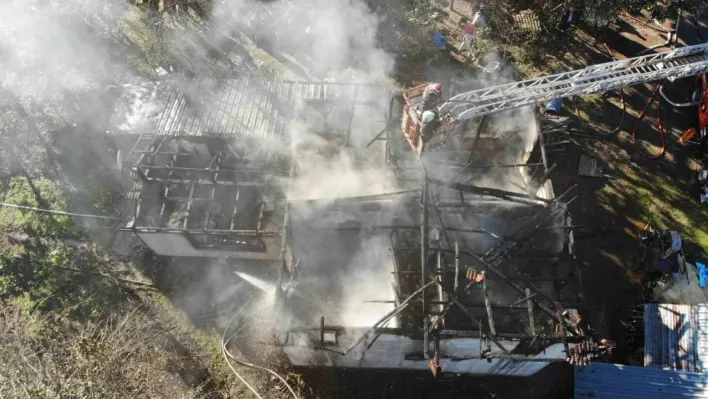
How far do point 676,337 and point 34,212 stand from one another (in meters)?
22.1

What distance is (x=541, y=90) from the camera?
12266 mm

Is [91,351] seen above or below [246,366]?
above

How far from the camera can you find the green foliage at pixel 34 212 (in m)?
15.7

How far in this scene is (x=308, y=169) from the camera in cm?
1481

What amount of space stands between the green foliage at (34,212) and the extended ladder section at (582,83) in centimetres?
1471

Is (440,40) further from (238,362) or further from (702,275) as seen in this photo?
(238,362)

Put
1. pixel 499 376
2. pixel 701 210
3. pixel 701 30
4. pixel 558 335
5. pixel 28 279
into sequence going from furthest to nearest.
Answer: pixel 701 30 → pixel 701 210 → pixel 28 279 → pixel 499 376 → pixel 558 335

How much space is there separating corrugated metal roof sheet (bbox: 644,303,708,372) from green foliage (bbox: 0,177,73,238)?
65.2 feet

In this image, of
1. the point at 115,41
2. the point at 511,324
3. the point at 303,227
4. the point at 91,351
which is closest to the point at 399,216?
the point at 303,227

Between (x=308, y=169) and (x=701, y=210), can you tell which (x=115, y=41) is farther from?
(x=701, y=210)

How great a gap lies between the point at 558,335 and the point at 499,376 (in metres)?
3.95

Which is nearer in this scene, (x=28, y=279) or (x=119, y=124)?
(x=28, y=279)

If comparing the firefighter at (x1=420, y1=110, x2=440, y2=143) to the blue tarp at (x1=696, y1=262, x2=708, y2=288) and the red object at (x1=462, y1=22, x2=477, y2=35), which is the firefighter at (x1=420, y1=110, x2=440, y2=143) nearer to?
the blue tarp at (x1=696, y1=262, x2=708, y2=288)

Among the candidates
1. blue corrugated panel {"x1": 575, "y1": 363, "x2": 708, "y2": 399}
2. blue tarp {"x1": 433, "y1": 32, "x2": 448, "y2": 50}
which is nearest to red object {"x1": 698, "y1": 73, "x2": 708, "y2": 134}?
blue corrugated panel {"x1": 575, "y1": 363, "x2": 708, "y2": 399}
